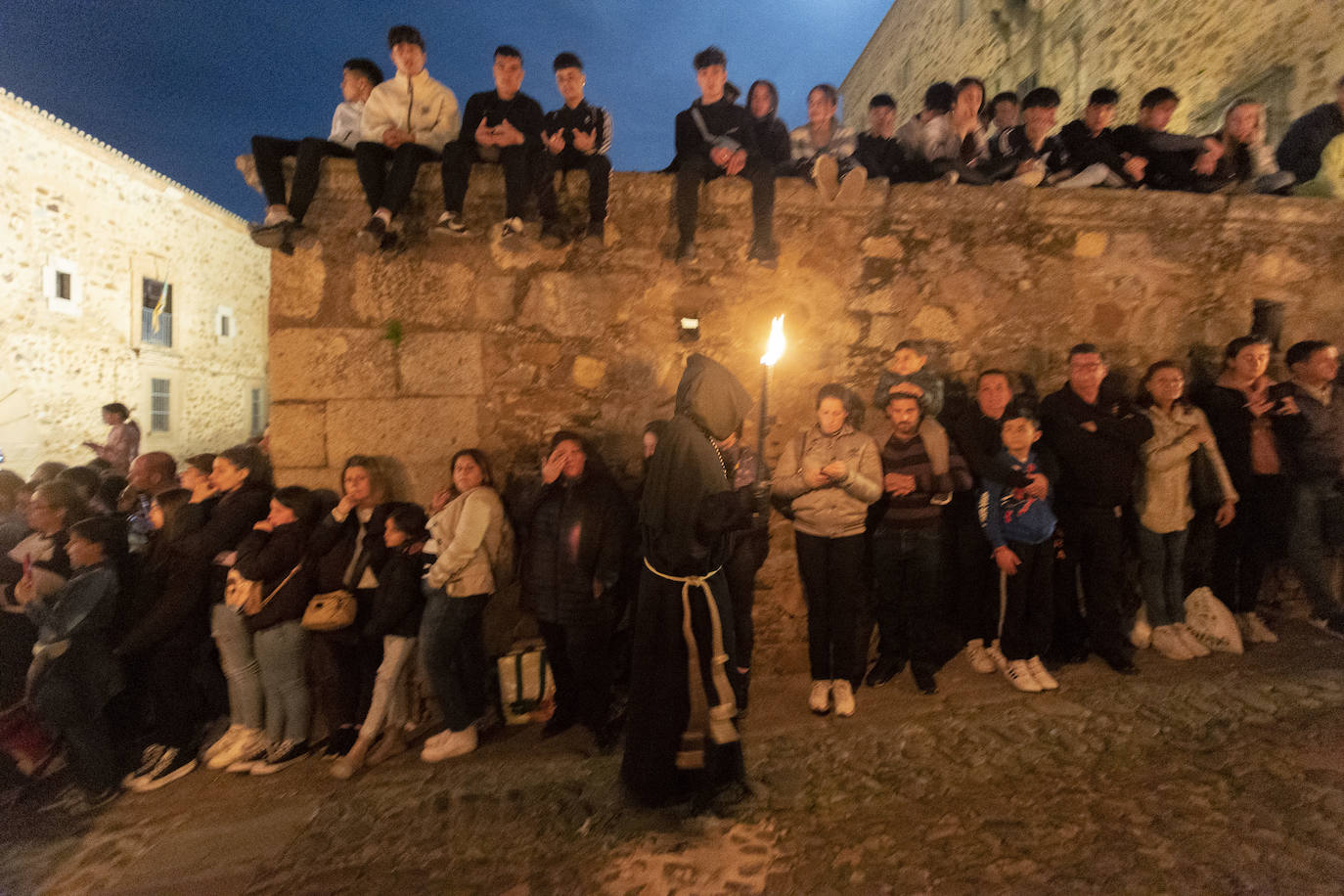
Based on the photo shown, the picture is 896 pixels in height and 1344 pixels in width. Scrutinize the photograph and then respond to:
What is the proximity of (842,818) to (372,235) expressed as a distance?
3.64m

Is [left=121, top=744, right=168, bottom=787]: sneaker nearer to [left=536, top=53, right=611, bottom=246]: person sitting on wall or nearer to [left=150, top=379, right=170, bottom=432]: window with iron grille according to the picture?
[left=536, top=53, right=611, bottom=246]: person sitting on wall

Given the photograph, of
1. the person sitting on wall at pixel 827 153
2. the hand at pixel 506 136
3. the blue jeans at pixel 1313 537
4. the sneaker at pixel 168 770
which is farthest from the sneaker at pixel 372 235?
the blue jeans at pixel 1313 537

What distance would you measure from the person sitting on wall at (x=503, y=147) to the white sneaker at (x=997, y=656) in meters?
3.55

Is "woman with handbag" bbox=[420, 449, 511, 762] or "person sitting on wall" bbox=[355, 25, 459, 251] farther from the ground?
"person sitting on wall" bbox=[355, 25, 459, 251]

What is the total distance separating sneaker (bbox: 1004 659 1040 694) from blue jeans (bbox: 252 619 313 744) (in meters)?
3.77

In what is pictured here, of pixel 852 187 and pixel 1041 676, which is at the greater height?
pixel 852 187

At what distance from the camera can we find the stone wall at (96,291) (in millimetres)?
9773

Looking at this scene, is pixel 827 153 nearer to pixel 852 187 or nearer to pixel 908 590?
pixel 852 187

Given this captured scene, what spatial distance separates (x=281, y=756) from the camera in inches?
110

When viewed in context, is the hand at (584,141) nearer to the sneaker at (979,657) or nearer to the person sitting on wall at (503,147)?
the person sitting on wall at (503,147)

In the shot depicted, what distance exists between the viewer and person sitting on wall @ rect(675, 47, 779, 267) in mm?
3307

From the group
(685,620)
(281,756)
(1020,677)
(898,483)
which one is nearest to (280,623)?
(281,756)

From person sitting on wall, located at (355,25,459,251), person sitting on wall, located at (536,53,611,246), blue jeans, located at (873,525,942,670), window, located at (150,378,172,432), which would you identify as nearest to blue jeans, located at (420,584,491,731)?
person sitting on wall, located at (355,25,459,251)

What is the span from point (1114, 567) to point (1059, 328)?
1550 millimetres
